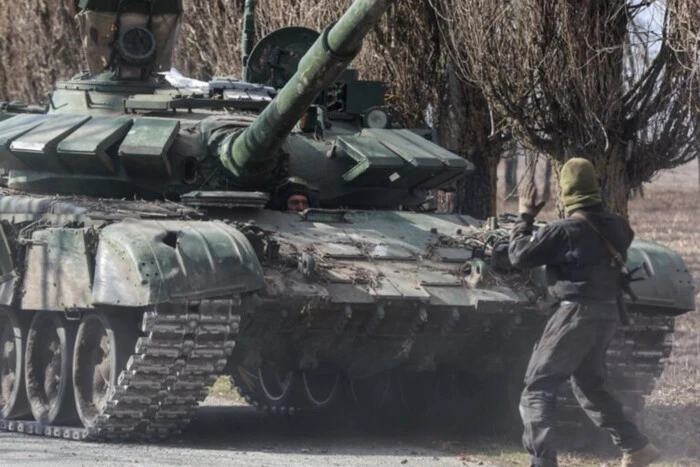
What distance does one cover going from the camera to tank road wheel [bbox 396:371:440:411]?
42.7 ft

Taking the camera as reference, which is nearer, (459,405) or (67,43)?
(459,405)

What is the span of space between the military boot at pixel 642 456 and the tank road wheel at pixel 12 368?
17.3ft

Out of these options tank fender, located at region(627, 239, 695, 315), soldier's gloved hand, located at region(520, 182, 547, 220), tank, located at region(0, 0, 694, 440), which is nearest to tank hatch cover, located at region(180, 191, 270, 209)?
tank, located at region(0, 0, 694, 440)

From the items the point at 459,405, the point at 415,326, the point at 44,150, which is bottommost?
the point at 459,405

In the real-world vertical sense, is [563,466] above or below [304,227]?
below

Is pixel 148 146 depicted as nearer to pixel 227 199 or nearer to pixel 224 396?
pixel 227 199

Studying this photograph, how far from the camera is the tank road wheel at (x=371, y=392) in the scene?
13.1 metres

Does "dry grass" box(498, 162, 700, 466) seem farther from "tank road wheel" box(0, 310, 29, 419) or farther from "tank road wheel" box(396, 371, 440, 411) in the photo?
"tank road wheel" box(0, 310, 29, 419)

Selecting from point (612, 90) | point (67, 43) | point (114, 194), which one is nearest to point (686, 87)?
point (612, 90)

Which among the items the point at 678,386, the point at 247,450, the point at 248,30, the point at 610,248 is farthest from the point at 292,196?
the point at 678,386

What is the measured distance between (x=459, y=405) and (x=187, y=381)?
9.88 ft

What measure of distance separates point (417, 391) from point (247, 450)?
2.47m

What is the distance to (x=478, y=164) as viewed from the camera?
17.4 meters

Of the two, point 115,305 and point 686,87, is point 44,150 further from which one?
point 686,87
